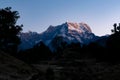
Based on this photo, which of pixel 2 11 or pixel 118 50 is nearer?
pixel 118 50

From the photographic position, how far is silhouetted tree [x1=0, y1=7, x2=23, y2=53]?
8138 centimetres

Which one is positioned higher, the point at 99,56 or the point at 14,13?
the point at 14,13

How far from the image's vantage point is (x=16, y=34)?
84.8 m

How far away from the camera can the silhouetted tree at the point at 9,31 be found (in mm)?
81375

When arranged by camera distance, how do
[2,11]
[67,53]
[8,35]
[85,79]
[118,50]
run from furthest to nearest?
[67,53] < [2,11] < [8,35] < [118,50] < [85,79]

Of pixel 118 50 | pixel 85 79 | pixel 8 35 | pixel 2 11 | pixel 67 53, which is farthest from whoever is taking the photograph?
pixel 67 53

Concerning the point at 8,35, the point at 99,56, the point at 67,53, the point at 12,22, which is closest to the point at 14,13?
the point at 12,22

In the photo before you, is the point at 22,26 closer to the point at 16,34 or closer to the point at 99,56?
the point at 16,34

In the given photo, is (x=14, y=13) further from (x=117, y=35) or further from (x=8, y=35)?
(x=117, y=35)

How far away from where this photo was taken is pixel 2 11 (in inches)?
3457

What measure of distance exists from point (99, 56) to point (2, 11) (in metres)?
33.6

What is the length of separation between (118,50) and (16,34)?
30.9 m

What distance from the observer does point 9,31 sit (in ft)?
271

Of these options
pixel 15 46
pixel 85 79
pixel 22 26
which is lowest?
pixel 85 79
